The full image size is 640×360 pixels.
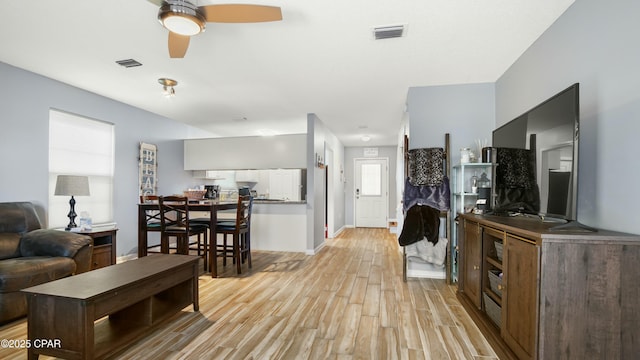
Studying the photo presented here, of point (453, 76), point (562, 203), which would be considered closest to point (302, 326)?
point (562, 203)

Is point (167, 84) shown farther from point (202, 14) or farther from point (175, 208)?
point (202, 14)

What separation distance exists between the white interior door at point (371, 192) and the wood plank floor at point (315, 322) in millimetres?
4732

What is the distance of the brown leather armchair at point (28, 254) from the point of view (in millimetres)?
2420

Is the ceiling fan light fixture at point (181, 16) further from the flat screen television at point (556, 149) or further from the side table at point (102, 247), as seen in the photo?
the side table at point (102, 247)

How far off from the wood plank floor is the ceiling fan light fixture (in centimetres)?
221

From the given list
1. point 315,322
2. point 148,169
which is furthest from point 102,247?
point 315,322

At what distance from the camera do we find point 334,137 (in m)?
7.31

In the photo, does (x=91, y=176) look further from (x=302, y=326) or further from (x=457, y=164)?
(x=457, y=164)

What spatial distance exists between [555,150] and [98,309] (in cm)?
296

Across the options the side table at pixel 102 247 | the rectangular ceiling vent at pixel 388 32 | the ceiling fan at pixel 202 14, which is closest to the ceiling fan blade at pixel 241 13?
the ceiling fan at pixel 202 14

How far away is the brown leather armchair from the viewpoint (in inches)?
95.3

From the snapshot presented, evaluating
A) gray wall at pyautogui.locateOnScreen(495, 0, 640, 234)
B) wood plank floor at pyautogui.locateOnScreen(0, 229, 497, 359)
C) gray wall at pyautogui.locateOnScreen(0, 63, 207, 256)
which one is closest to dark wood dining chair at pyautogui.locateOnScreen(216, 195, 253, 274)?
wood plank floor at pyautogui.locateOnScreen(0, 229, 497, 359)

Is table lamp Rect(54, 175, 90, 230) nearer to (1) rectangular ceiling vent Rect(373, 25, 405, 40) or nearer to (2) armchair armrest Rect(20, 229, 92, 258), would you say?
(2) armchair armrest Rect(20, 229, 92, 258)

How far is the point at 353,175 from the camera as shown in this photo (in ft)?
29.5
